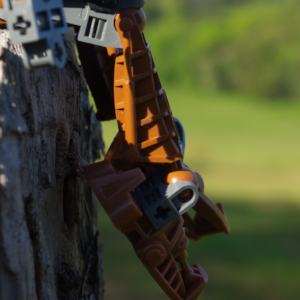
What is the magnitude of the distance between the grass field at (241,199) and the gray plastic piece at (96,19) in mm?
1455

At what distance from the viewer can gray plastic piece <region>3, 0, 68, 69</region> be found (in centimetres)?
54

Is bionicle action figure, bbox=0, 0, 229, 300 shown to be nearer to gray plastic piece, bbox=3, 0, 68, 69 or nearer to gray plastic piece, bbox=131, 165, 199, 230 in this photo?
gray plastic piece, bbox=131, 165, 199, 230

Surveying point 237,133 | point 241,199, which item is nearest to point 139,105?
point 241,199

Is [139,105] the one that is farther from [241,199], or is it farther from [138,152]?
[241,199]

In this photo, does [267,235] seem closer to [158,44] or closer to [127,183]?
[127,183]

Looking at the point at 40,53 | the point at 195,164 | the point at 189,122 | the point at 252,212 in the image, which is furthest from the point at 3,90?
the point at 189,122

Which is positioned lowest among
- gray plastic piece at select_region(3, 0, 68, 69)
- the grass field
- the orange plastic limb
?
the grass field

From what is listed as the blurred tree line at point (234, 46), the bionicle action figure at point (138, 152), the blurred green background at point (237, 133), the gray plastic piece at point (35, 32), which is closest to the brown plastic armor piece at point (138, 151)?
the bionicle action figure at point (138, 152)

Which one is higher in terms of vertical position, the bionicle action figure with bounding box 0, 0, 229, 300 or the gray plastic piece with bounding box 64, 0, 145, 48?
the gray plastic piece with bounding box 64, 0, 145, 48

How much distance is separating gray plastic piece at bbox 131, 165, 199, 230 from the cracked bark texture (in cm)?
17

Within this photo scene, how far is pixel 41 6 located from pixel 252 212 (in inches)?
98.0

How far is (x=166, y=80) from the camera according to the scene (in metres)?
5.05

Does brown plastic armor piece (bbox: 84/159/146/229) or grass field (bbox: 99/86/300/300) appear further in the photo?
grass field (bbox: 99/86/300/300)

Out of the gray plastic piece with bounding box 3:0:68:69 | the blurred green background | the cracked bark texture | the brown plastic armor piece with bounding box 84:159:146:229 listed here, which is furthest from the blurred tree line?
the gray plastic piece with bounding box 3:0:68:69
